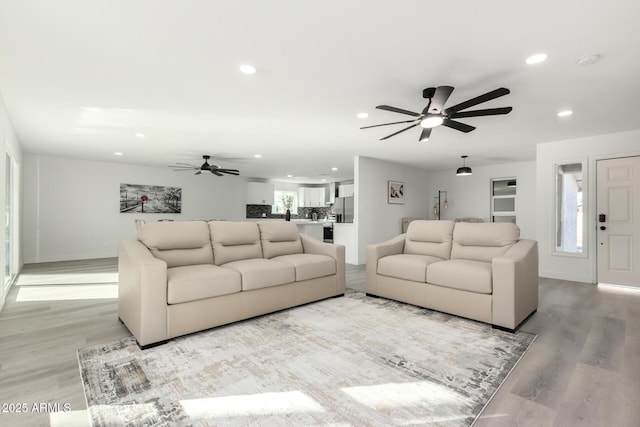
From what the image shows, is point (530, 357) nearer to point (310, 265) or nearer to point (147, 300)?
point (310, 265)

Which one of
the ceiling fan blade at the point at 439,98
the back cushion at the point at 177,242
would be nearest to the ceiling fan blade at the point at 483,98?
the ceiling fan blade at the point at 439,98

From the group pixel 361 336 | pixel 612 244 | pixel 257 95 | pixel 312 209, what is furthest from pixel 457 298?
pixel 312 209

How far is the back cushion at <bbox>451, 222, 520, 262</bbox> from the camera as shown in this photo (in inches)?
136

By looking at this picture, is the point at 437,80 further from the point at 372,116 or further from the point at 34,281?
the point at 34,281

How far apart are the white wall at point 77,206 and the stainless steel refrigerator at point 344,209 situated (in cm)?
459

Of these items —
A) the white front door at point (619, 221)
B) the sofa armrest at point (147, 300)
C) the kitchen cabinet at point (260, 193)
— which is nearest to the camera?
the sofa armrest at point (147, 300)

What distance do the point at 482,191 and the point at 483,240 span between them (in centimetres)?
516

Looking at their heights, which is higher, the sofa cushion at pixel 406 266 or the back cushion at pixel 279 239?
the back cushion at pixel 279 239

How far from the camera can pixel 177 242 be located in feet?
10.4

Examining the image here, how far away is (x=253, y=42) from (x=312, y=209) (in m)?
9.50

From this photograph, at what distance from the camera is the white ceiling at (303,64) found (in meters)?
1.92

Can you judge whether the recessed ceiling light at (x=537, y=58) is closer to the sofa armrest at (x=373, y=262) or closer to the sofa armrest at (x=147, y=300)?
the sofa armrest at (x=373, y=262)

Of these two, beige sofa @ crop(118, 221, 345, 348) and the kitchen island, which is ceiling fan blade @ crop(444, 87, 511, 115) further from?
the kitchen island

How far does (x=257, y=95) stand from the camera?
3.25 meters
